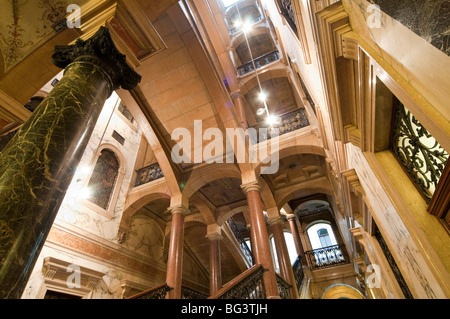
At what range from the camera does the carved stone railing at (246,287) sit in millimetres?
3834

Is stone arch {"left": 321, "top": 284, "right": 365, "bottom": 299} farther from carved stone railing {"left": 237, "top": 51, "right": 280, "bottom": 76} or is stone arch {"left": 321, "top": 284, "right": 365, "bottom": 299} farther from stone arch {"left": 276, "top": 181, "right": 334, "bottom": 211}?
carved stone railing {"left": 237, "top": 51, "right": 280, "bottom": 76}

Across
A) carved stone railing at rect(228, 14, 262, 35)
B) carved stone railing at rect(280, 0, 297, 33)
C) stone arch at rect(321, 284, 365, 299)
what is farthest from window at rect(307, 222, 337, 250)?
carved stone railing at rect(280, 0, 297, 33)

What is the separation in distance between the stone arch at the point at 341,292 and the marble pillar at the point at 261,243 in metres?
6.65

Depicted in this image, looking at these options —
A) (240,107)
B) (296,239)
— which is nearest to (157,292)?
(240,107)

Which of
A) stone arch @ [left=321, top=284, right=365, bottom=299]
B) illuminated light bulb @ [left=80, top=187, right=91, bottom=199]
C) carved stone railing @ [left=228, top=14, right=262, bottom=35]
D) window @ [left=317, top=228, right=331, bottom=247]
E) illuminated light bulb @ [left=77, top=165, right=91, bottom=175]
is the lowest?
stone arch @ [left=321, top=284, right=365, bottom=299]

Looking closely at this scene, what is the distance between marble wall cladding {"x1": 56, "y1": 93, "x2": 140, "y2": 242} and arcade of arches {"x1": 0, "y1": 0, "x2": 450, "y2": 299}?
6 centimetres

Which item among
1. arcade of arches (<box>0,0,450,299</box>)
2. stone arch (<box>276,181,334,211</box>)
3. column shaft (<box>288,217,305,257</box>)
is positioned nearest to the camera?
arcade of arches (<box>0,0,450,299</box>)

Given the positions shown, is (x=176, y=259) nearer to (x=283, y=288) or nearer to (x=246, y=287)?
(x=246, y=287)

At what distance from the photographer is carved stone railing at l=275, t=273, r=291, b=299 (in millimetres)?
6223

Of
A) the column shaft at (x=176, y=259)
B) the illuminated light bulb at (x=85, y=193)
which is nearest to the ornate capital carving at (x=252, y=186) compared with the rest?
the column shaft at (x=176, y=259)

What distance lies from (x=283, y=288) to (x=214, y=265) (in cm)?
303

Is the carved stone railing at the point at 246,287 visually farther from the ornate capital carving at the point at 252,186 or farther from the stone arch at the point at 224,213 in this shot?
the stone arch at the point at 224,213

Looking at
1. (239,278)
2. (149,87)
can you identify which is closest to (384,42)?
(239,278)

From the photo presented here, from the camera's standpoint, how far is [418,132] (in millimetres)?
1916
